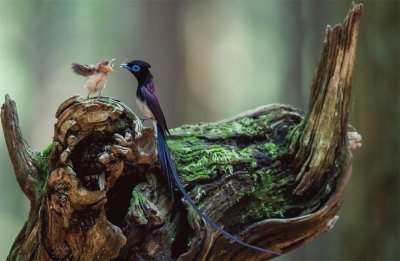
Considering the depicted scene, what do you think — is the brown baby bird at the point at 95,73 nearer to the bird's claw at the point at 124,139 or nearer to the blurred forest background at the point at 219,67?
the bird's claw at the point at 124,139

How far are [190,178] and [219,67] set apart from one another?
210 inches

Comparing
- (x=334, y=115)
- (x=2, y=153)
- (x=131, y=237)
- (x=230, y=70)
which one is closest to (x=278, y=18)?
(x=230, y=70)

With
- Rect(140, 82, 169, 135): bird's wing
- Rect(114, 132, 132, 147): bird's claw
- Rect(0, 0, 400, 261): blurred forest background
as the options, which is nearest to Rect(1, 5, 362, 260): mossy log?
Rect(114, 132, 132, 147): bird's claw

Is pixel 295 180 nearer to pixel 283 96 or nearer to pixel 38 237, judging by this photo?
pixel 38 237

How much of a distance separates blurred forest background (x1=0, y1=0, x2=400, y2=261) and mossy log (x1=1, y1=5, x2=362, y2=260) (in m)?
1.01

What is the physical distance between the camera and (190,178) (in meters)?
2.30

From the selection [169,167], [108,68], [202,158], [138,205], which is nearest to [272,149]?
[202,158]

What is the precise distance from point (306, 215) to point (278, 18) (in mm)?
6076

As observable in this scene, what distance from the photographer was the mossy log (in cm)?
184

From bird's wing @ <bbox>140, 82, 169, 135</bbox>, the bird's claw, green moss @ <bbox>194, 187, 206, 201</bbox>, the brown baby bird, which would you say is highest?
the brown baby bird

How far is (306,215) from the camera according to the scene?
2.53 metres

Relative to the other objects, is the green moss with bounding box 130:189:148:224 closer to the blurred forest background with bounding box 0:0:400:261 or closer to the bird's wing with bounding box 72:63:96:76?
the bird's wing with bounding box 72:63:96:76

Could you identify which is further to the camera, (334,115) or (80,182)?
(334,115)

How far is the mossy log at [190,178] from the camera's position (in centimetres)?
184
